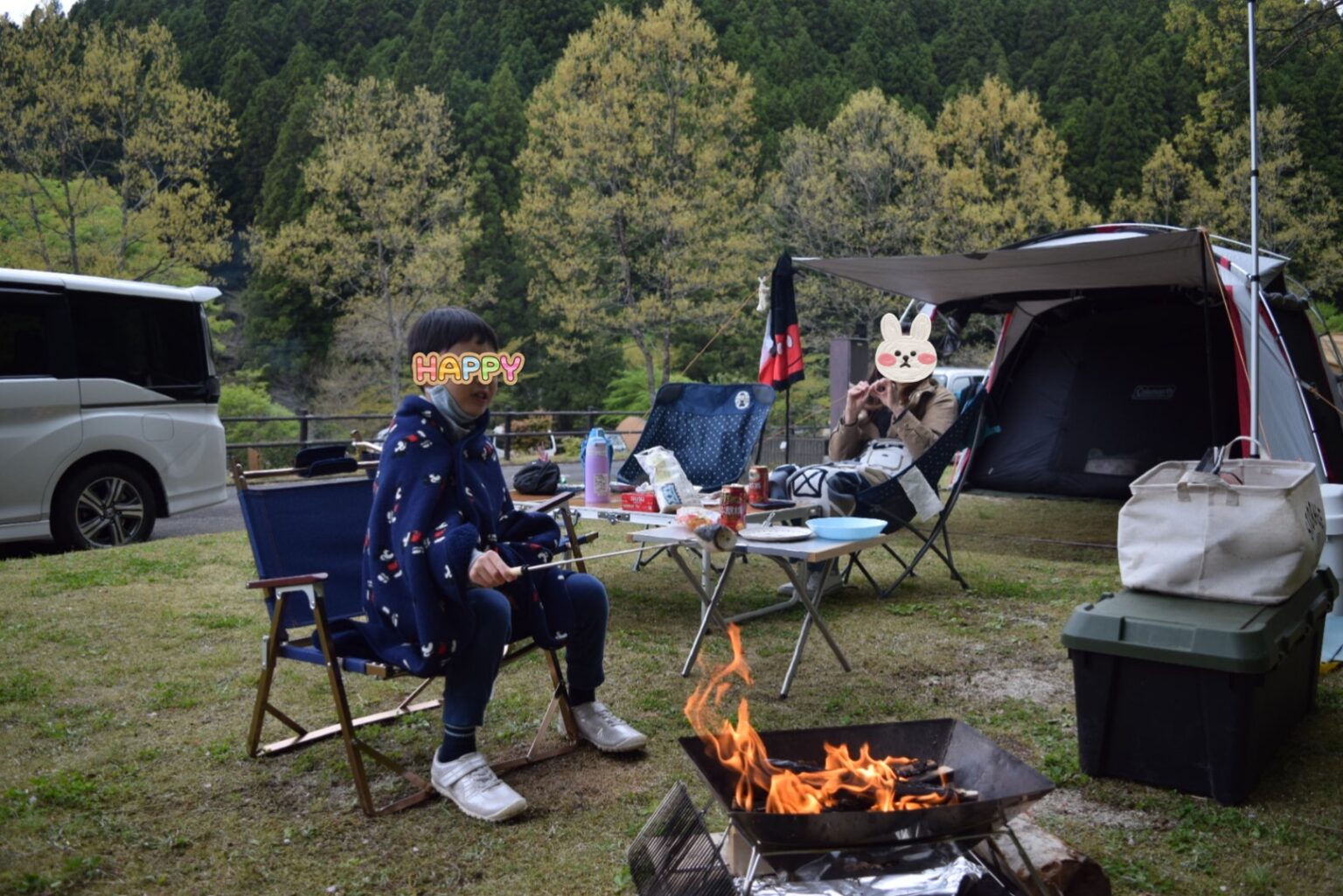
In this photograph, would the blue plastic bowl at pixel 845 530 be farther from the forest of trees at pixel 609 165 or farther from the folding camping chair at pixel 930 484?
the forest of trees at pixel 609 165

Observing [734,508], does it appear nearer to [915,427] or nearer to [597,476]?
[597,476]

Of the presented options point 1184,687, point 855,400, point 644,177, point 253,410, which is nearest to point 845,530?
point 1184,687

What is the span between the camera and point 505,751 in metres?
2.76

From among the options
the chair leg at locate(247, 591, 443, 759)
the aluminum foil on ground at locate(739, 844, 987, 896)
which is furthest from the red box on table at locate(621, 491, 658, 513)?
the aluminum foil on ground at locate(739, 844, 987, 896)

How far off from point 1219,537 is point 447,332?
6.41 feet

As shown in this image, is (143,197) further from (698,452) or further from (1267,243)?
(1267,243)

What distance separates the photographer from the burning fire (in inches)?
67.7

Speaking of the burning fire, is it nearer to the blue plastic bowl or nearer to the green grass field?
the green grass field

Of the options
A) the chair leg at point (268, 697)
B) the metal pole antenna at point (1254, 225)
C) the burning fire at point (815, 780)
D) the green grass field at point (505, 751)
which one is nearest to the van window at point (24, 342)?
the green grass field at point (505, 751)

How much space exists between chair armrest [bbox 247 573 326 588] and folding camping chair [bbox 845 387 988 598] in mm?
2608

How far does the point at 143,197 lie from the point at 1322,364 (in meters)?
15.7

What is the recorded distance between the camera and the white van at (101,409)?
18.6ft

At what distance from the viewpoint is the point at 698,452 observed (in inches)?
201

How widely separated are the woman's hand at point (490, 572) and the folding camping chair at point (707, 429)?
2.67 m
